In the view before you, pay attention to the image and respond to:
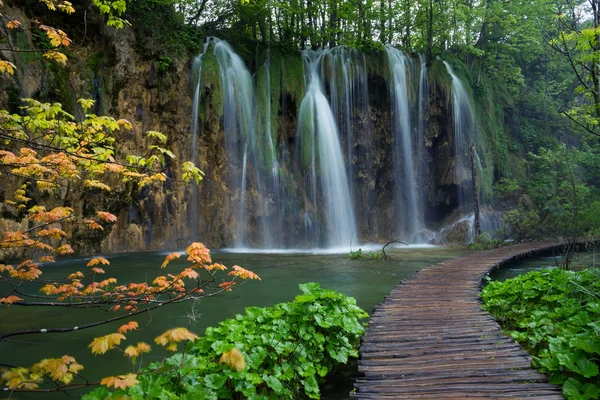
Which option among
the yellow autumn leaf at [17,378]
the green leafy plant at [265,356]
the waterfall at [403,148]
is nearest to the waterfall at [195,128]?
the waterfall at [403,148]

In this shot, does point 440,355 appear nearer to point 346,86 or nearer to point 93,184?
point 93,184

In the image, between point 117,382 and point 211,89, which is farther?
point 211,89

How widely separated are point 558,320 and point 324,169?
15.0 metres

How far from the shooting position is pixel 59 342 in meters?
5.57

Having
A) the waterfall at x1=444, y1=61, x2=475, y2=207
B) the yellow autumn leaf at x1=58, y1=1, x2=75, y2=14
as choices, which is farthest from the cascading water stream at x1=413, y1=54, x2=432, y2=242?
the yellow autumn leaf at x1=58, y1=1, x2=75, y2=14

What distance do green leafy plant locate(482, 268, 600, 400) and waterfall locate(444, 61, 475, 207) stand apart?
16.3m

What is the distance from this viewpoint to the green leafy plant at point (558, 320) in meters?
3.52

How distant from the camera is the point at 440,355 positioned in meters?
4.35

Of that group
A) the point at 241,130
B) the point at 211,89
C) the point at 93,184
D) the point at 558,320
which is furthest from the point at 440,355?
the point at 211,89

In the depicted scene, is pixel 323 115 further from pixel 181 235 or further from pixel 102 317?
pixel 102 317

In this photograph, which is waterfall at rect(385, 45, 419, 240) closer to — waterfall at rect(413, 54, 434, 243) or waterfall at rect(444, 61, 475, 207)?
waterfall at rect(413, 54, 434, 243)

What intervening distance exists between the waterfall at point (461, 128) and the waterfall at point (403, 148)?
253cm

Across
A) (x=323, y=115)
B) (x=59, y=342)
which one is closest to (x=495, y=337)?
(x=59, y=342)

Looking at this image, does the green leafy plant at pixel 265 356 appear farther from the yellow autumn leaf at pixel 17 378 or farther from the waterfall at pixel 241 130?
the waterfall at pixel 241 130
